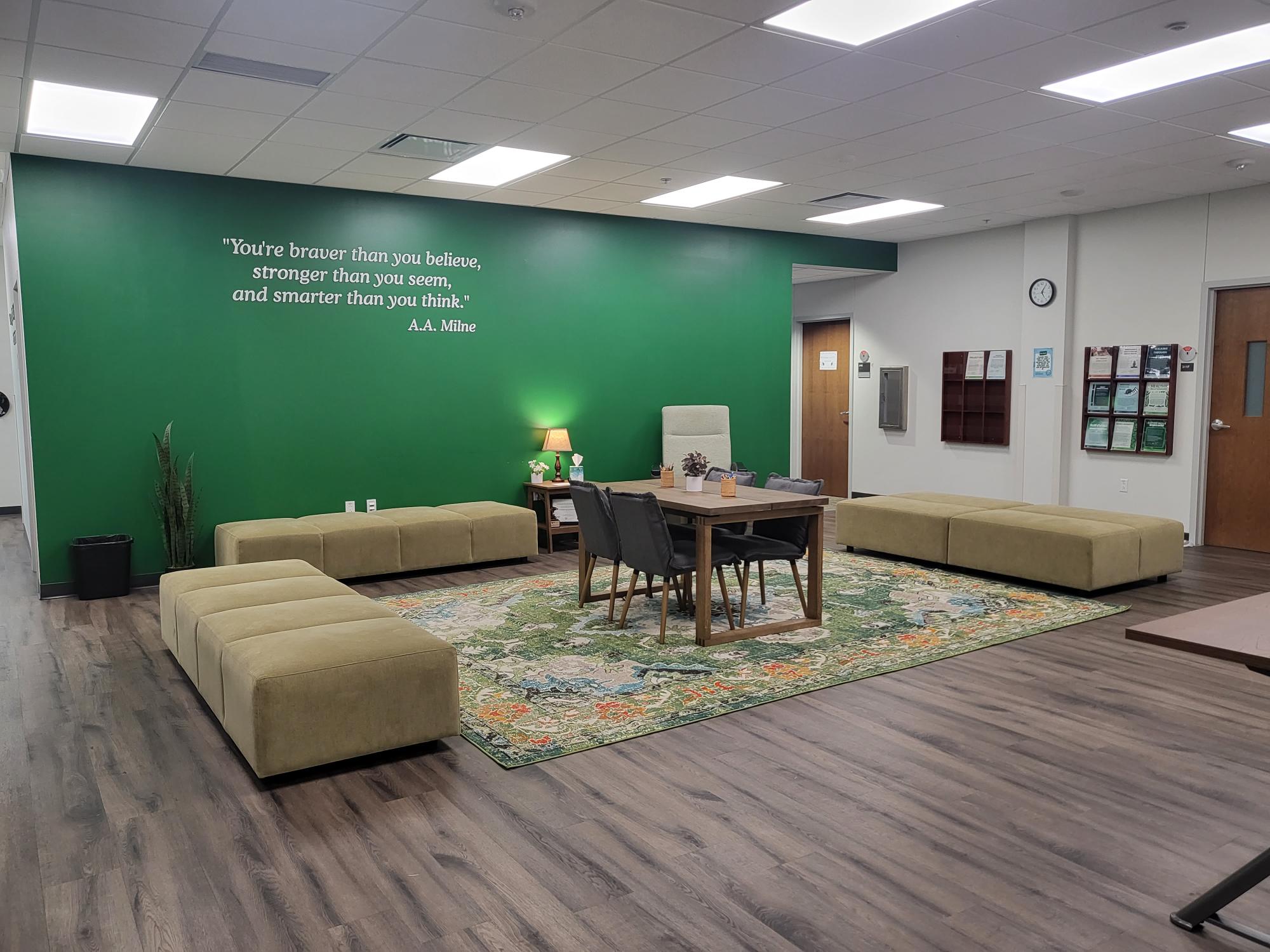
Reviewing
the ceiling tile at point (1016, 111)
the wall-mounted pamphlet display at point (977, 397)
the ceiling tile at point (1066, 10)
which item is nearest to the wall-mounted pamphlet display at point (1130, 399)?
the wall-mounted pamphlet display at point (977, 397)

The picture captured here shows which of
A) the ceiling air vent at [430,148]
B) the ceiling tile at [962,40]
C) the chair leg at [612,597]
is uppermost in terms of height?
the ceiling air vent at [430,148]

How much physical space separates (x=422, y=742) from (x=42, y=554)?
3994 millimetres

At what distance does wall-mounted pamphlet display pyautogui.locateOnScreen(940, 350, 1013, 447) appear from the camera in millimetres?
9273

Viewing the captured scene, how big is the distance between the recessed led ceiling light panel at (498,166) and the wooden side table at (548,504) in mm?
2385

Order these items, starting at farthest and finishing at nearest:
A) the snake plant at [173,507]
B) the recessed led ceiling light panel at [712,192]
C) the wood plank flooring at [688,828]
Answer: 1. the recessed led ceiling light panel at [712,192]
2. the snake plant at [173,507]
3. the wood plank flooring at [688,828]

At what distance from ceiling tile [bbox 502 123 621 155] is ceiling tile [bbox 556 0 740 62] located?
4.28 ft

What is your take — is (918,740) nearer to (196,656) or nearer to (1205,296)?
(196,656)

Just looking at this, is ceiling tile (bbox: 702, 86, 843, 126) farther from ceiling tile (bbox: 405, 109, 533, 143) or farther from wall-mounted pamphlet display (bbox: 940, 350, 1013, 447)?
wall-mounted pamphlet display (bbox: 940, 350, 1013, 447)

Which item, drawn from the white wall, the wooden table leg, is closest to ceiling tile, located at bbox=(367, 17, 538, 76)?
the wooden table leg

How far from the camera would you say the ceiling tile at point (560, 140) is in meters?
5.46

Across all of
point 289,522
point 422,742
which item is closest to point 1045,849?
point 422,742

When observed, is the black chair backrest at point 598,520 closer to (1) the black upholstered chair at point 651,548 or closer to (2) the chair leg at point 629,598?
(1) the black upholstered chair at point 651,548

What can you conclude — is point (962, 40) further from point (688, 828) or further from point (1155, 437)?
point (1155, 437)

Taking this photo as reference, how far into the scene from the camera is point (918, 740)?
3.68 meters
